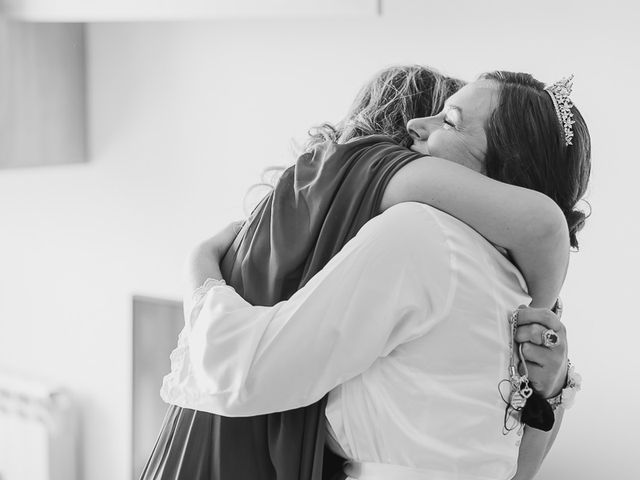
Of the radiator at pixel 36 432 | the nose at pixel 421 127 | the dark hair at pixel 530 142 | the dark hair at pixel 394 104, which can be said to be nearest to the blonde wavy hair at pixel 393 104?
the dark hair at pixel 394 104

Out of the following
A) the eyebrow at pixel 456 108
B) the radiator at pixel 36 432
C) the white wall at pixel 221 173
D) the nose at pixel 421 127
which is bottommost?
the radiator at pixel 36 432

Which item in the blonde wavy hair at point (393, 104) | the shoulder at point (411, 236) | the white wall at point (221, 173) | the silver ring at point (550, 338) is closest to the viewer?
the shoulder at point (411, 236)

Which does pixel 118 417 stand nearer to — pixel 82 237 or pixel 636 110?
pixel 82 237

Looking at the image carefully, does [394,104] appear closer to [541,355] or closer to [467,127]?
[467,127]

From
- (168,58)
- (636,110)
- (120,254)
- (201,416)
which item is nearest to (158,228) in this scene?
(120,254)

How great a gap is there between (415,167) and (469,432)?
31 centimetres

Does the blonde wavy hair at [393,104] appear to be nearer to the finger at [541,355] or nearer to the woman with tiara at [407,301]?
the woman with tiara at [407,301]

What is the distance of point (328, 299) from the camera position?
994mm

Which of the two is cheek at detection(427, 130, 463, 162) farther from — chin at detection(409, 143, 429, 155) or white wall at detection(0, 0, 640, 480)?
white wall at detection(0, 0, 640, 480)

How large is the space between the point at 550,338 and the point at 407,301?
22 centimetres

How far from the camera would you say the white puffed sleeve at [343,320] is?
990 millimetres

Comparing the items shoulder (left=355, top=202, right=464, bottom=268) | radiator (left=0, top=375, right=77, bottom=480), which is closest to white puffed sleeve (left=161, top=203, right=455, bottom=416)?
shoulder (left=355, top=202, right=464, bottom=268)

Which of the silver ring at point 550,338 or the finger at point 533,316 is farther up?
the finger at point 533,316

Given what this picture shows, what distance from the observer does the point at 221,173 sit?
2.74 m
